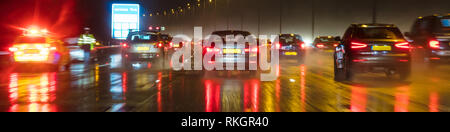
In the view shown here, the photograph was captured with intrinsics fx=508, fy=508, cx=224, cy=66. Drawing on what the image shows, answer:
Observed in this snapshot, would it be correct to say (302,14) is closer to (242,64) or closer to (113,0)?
Result: (113,0)

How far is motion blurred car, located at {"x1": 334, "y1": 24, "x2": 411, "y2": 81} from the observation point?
13.0 metres

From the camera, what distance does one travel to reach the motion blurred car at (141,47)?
71.3 feet

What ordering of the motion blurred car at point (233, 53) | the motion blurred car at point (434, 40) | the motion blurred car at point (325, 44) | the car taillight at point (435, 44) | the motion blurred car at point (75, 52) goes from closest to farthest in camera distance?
the motion blurred car at point (233, 53)
the motion blurred car at point (434, 40)
the car taillight at point (435, 44)
the motion blurred car at point (75, 52)
the motion blurred car at point (325, 44)

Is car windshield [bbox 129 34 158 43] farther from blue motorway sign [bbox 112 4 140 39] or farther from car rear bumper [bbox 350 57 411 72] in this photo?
blue motorway sign [bbox 112 4 140 39]

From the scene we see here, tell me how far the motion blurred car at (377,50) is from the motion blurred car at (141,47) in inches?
421

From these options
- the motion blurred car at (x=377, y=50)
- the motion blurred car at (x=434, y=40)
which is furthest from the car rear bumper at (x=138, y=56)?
the motion blurred car at (x=434, y=40)

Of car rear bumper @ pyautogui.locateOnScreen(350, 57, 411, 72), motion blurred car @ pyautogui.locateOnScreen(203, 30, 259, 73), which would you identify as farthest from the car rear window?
motion blurred car @ pyautogui.locateOnScreen(203, 30, 259, 73)

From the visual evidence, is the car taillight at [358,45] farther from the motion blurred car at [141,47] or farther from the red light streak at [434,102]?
the motion blurred car at [141,47]

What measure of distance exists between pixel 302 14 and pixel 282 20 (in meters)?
3.46

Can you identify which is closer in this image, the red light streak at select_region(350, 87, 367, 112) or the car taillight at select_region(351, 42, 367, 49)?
the red light streak at select_region(350, 87, 367, 112)

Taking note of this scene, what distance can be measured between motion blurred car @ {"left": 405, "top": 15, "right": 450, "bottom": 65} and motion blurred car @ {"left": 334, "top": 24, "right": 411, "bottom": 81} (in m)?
2.08
